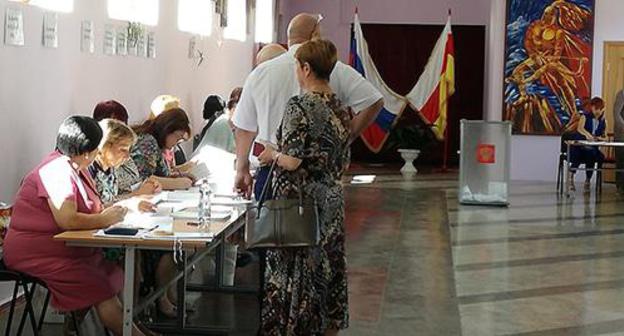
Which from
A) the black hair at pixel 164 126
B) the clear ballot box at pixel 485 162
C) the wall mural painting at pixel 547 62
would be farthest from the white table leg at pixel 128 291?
the wall mural painting at pixel 547 62

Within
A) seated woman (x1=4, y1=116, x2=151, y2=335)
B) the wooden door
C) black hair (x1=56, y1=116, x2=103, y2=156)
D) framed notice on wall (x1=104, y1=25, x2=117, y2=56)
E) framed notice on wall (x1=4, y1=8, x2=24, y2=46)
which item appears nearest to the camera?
seated woman (x1=4, y1=116, x2=151, y2=335)

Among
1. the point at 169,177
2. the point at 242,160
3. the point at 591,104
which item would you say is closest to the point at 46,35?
Answer: the point at 169,177

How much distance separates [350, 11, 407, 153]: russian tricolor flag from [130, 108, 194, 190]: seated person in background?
957 cm

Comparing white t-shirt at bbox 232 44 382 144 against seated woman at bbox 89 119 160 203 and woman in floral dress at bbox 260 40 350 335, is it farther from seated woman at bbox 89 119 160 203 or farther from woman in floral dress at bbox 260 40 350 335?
seated woman at bbox 89 119 160 203

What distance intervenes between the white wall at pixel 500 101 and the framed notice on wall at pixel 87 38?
8.98 m

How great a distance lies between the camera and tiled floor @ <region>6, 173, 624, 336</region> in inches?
211

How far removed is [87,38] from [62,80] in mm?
438

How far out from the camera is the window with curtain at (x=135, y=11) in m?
6.41

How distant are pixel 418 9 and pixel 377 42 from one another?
930 mm

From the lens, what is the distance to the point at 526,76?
13.7 metres

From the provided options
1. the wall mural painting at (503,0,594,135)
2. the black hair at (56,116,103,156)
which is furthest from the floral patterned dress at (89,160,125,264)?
the wall mural painting at (503,0,594,135)

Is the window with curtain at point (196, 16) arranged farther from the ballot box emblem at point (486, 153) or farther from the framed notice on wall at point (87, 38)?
the ballot box emblem at point (486, 153)

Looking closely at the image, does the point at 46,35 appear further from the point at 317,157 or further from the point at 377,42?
the point at 377,42

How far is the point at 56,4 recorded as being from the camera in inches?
214
